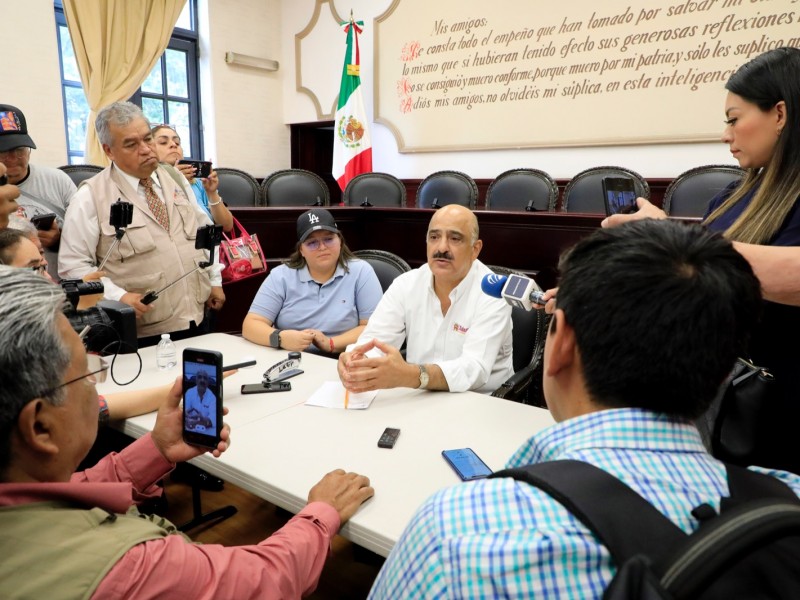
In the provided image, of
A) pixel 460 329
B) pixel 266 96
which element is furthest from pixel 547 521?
pixel 266 96

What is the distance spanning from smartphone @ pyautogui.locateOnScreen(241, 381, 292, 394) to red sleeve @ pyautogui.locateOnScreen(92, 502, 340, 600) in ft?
2.19

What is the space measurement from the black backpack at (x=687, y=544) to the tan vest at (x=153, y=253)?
2200 mm

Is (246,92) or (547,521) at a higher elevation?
(246,92)

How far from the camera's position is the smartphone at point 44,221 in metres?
2.16

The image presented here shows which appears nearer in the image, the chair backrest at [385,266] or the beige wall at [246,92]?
the chair backrest at [385,266]

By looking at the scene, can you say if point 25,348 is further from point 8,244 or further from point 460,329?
point 460,329

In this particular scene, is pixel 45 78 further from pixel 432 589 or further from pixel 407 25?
pixel 432 589

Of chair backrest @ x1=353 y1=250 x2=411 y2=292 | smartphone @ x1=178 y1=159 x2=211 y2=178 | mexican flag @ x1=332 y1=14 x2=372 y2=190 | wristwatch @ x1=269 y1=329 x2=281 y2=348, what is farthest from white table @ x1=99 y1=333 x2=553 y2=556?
mexican flag @ x1=332 y1=14 x2=372 y2=190

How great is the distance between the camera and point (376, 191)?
5.19 metres

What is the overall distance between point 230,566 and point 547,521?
21.2 inches

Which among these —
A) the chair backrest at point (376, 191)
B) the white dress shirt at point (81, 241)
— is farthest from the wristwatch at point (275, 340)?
the chair backrest at point (376, 191)

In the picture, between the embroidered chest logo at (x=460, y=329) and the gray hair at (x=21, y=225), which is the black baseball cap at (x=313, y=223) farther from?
the gray hair at (x=21, y=225)

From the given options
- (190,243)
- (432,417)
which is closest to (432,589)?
(432,417)

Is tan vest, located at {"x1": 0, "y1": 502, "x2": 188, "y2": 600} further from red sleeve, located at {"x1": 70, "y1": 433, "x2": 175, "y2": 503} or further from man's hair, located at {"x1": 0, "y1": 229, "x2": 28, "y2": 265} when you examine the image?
man's hair, located at {"x1": 0, "y1": 229, "x2": 28, "y2": 265}
